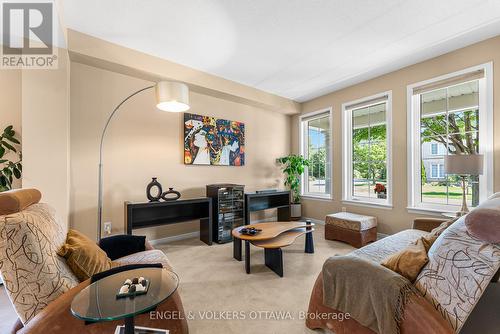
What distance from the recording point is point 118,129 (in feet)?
9.98

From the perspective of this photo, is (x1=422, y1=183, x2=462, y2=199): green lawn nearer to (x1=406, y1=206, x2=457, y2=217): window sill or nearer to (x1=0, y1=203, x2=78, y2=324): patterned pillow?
(x1=406, y1=206, x2=457, y2=217): window sill

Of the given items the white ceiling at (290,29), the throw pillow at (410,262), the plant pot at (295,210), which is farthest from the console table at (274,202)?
the throw pillow at (410,262)

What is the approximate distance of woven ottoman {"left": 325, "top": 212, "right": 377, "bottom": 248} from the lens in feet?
10.3

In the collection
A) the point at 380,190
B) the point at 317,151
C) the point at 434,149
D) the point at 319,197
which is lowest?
the point at 319,197

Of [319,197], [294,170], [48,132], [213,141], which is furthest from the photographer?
[294,170]

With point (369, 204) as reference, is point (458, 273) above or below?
above

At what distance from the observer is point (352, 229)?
322 cm

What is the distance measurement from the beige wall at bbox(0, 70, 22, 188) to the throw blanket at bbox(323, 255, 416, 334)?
3504 millimetres

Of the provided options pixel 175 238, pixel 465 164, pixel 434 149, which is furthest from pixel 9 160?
pixel 434 149

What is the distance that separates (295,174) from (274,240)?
2574 mm

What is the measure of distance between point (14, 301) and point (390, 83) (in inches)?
181

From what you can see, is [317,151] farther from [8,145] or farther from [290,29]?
[8,145]

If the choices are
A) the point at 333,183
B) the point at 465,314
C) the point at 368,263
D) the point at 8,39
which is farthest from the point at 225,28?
the point at 333,183

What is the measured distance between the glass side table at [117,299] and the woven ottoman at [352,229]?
9.25ft
